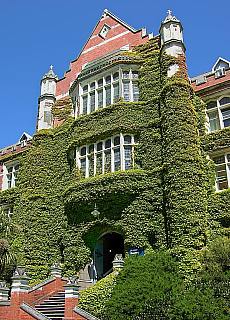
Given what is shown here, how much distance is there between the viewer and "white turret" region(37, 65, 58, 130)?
99.7 feet

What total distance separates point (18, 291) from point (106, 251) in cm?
802

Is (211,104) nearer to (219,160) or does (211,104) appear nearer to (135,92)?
(219,160)

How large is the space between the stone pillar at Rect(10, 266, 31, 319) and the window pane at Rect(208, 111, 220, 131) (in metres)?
13.1

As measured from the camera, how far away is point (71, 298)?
16672 mm

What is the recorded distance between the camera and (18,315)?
57.7 ft

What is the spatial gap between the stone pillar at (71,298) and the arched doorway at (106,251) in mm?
Answer: 6761

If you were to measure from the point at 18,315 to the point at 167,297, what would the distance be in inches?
288

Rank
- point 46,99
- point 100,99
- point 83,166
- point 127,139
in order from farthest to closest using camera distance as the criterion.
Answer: point 46,99 → point 100,99 → point 83,166 → point 127,139

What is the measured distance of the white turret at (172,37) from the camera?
2483cm

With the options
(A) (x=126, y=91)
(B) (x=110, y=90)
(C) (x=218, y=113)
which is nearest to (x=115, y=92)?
(B) (x=110, y=90)

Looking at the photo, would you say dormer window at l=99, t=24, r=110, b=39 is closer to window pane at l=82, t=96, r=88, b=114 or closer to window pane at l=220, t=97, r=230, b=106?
window pane at l=82, t=96, r=88, b=114

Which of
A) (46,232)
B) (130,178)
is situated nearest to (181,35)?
(130,178)

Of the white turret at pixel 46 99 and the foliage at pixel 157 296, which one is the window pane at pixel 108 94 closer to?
the white turret at pixel 46 99

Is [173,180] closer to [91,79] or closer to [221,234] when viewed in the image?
[221,234]
